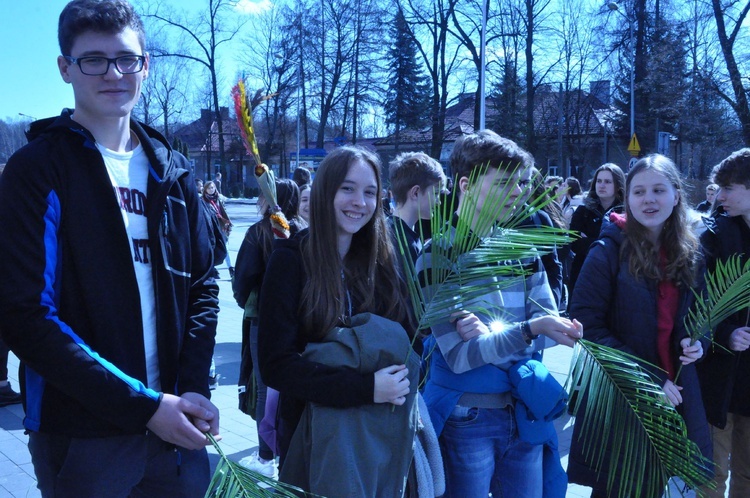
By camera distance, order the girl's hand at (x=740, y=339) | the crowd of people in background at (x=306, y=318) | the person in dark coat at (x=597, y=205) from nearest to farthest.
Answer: the crowd of people in background at (x=306, y=318) → the girl's hand at (x=740, y=339) → the person in dark coat at (x=597, y=205)

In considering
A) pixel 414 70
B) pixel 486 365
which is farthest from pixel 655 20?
pixel 486 365

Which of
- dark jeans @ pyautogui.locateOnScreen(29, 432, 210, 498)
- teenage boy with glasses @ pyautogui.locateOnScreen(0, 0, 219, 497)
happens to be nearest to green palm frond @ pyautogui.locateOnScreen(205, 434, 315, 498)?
teenage boy with glasses @ pyautogui.locateOnScreen(0, 0, 219, 497)

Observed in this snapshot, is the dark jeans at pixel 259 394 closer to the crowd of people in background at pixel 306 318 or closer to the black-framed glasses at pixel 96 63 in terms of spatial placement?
the crowd of people in background at pixel 306 318

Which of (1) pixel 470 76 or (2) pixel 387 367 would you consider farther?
(1) pixel 470 76

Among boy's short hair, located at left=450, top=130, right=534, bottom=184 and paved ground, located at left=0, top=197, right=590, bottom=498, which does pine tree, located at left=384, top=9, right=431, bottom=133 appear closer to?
paved ground, located at left=0, top=197, right=590, bottom=498

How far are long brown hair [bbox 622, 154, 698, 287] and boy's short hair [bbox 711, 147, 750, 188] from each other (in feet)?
2.36

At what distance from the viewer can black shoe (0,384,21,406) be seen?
5.48 metres

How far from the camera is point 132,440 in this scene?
1.88 m

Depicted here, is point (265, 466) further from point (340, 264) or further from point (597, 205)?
point (597, 205)

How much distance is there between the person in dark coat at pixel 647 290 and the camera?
2848 mm

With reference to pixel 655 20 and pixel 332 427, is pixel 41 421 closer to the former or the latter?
pixel 332 427

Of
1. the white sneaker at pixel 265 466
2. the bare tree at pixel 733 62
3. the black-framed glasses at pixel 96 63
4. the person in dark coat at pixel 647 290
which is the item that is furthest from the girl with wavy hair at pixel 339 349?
the bare tree at pixel 733 62

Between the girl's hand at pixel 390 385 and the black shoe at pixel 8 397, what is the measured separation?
15.1 feet

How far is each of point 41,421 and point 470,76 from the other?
33.1m
